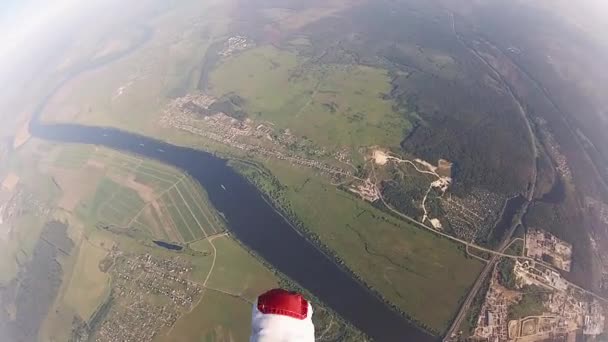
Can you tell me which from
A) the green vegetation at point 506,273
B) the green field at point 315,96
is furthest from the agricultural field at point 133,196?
the green vegetation at point 506,273

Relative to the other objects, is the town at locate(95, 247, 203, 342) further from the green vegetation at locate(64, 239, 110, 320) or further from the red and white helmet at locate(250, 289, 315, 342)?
the red and white helmet at locate(250, 289, 315, 342)

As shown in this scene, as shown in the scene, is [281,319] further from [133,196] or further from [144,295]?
[133,196]

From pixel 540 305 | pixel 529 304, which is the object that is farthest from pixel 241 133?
pixel 540 305

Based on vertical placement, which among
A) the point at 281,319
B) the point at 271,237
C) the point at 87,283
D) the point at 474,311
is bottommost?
the point at 87,283

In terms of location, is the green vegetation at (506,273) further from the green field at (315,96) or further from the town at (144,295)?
the town at (144,295)

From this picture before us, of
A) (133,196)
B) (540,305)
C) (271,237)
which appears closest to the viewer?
(540,305)

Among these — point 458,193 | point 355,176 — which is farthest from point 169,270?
point 458,193
